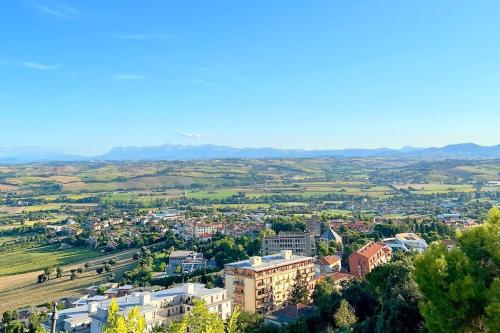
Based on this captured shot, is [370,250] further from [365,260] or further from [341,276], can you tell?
[341,276]

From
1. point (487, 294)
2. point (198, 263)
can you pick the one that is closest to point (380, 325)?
point (487, 294)

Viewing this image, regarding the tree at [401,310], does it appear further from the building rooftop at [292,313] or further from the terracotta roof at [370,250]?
the terracotta roof at [370,250]

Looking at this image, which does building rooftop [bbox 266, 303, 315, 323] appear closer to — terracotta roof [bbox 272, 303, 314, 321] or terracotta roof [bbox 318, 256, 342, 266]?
terracotta roof [bbox 272, 303, 314, 321]

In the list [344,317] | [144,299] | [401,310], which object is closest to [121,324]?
[401,310]

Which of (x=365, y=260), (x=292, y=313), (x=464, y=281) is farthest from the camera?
(x=365, y=260)

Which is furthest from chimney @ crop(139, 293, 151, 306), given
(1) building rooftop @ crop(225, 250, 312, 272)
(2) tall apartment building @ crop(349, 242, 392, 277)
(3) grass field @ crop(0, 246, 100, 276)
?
(3) grass field @ crop(0, 246, 100, 276)
